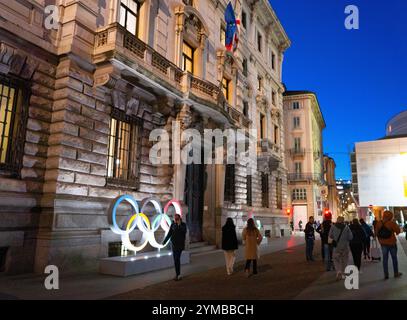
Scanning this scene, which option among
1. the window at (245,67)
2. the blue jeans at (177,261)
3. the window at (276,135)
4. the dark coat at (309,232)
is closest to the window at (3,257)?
the blue jeans at (177,261)

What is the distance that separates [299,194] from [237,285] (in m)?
45.9

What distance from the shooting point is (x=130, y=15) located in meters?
14.8

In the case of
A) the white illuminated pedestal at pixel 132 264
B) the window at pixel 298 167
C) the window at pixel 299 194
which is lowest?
the white illuminated pedestal at pixel 132 264

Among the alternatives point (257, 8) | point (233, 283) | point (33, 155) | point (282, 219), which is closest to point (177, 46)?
point (33, 155)

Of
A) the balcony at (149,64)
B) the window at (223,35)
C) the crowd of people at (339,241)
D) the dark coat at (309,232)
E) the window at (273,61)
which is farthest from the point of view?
the window at (273,61)

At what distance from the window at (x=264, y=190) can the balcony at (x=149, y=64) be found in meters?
11.8

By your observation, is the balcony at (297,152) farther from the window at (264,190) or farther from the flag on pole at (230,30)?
the flag on pole at (230,30)

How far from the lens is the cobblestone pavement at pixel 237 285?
7.90m

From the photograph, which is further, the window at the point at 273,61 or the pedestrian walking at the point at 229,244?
the window at the point at 273,61

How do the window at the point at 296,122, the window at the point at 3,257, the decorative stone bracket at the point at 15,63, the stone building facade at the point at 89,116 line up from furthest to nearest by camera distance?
1. the window at the point at 296,122
2. the stone building facade at the point at 89,116
3. the decorative stone bracket at the point at 15,63
4. the window at the point at 3,257

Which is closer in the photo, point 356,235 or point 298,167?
point 356,235

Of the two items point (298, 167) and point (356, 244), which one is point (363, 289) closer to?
point (356, 244)

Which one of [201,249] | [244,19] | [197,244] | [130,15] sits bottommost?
[201,249]

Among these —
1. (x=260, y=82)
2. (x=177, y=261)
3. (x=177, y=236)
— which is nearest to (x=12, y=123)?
(x=177, y=236)
